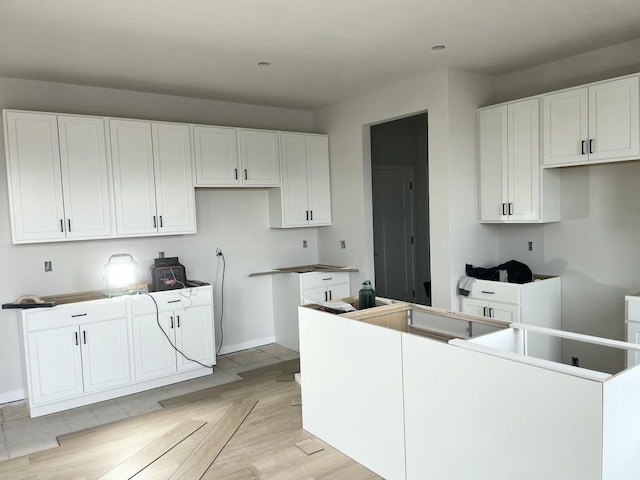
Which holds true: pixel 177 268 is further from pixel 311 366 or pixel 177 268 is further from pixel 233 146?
pixel 311 366

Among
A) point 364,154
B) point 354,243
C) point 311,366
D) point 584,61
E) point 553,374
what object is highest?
point 584,61

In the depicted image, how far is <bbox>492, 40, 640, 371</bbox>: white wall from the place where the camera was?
4035mm

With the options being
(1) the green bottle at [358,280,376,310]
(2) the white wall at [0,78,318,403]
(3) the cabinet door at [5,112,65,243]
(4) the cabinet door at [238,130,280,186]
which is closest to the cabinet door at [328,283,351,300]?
(2) the white wall at [0,78,318,403]

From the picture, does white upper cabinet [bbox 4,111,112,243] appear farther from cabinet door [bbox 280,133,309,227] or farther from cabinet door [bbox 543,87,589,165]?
cabinet door [bbox 543,87,589,165]

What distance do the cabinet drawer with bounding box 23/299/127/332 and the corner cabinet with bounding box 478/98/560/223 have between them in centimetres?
354

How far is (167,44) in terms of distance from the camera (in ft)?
12.0

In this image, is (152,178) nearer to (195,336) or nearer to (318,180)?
(195,336)

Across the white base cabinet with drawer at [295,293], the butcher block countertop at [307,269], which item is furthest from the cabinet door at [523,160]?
the white base cabinet with drawer at [295,293]

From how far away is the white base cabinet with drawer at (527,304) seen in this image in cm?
420

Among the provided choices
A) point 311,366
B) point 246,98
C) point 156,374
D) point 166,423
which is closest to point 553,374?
point 311,366

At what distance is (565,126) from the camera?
158 inches

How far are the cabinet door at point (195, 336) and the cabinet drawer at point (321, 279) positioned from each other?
1.11 metres

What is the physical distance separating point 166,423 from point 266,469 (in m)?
1.13

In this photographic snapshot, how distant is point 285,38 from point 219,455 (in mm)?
3008
